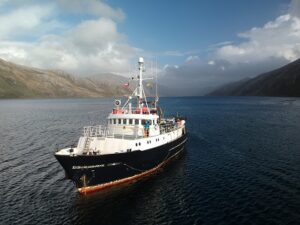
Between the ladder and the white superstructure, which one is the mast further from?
the ladder

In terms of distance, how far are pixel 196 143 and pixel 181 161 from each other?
52.6 feet

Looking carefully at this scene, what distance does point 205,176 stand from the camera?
38594 mm

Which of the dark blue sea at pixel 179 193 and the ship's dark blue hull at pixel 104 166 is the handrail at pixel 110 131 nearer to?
the ship's dark blue hull at pixel 104 166

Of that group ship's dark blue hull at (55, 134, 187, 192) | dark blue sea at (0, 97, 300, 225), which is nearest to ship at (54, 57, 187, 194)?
ship's dark blue hull at (55, 134, 187, 192)

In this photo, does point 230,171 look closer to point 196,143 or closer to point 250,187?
point 250,187

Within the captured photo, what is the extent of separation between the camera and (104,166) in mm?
32031

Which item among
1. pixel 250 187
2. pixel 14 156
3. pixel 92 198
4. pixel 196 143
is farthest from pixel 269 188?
pixel 14 156

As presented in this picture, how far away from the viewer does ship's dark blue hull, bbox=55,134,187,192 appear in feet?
101

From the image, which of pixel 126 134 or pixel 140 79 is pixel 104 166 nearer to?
pixel 126 134

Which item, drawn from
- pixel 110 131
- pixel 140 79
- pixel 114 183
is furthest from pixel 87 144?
pixel 140 79

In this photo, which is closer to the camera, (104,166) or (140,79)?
(104,166)

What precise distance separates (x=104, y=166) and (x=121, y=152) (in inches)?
103

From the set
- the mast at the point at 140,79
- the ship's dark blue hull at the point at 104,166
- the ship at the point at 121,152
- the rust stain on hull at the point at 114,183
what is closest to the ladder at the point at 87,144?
the ship at the point at 121,152

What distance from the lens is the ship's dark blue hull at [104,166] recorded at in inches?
1214
